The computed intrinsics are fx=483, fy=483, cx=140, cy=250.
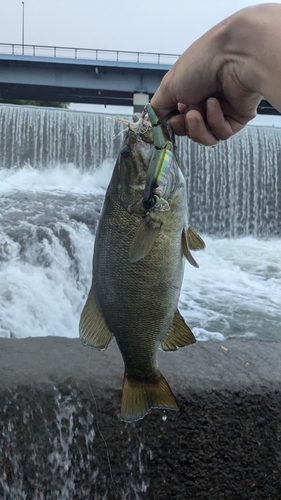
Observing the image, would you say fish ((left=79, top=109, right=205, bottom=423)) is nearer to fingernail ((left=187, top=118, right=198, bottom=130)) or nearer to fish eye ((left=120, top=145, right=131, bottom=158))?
fish eye ((left=120, top=145, right=131, bottom=158))

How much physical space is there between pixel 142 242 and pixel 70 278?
560 cm

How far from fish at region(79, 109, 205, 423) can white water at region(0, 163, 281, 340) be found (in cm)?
377

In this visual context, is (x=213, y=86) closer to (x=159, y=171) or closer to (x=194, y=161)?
(x=159, y=171)

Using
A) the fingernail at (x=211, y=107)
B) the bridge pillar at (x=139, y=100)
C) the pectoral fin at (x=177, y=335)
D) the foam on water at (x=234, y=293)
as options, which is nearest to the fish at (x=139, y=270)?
the pectoral fin at (x=177, y=335)

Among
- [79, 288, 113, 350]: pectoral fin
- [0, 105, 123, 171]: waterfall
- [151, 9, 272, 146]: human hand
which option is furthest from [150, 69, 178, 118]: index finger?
[0, 105, 123, 171]: waterfall

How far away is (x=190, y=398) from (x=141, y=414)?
1129 millimetres

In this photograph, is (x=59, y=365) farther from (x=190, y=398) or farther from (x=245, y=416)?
(x=245, y=416)

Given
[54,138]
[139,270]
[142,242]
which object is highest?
[54,138]

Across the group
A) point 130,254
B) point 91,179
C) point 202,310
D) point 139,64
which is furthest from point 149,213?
point 139,64

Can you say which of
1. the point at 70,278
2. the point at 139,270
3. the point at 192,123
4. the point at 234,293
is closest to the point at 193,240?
the point at 139,270

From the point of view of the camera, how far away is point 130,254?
151cm

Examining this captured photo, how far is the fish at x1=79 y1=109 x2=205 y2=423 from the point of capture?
5.20ft

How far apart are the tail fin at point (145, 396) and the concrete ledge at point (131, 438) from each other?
1.01m

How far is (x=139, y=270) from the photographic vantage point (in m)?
1.64
